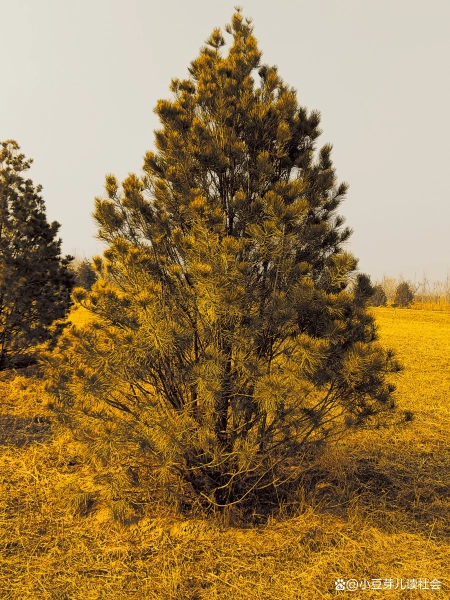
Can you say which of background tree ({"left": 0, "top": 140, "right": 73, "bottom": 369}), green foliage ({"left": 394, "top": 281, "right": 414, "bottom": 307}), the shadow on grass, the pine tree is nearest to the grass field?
the shadow on grass

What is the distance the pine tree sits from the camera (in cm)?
344

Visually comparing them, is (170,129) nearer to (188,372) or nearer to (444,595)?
(188,372)

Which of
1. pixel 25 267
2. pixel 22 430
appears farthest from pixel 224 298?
pixel 25 267

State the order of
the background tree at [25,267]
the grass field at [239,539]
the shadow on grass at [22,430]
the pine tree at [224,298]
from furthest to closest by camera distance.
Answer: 1. the background tree at [25,267]
2. the shadow on grass at [22,430]
3. the pine tree at [224,298]
4. the grass field at [239,539]

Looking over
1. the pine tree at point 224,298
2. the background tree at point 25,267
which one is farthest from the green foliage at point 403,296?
the pine tree at point 224,298

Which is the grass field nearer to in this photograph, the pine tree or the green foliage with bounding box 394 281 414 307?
the pine tree

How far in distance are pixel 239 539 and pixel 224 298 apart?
2.14m

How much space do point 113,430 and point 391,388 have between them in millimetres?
2589

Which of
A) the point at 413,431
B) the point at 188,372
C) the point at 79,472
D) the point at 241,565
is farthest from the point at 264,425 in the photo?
the point at 413,431

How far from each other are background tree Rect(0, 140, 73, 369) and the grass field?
137 inches

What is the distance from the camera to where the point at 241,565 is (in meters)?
3.27

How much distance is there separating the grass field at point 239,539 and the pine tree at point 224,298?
1.60ft

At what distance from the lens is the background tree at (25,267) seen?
844cm

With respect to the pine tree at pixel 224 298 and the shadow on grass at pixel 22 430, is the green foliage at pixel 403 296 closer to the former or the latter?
the shadow on grass at pixel 22 430
